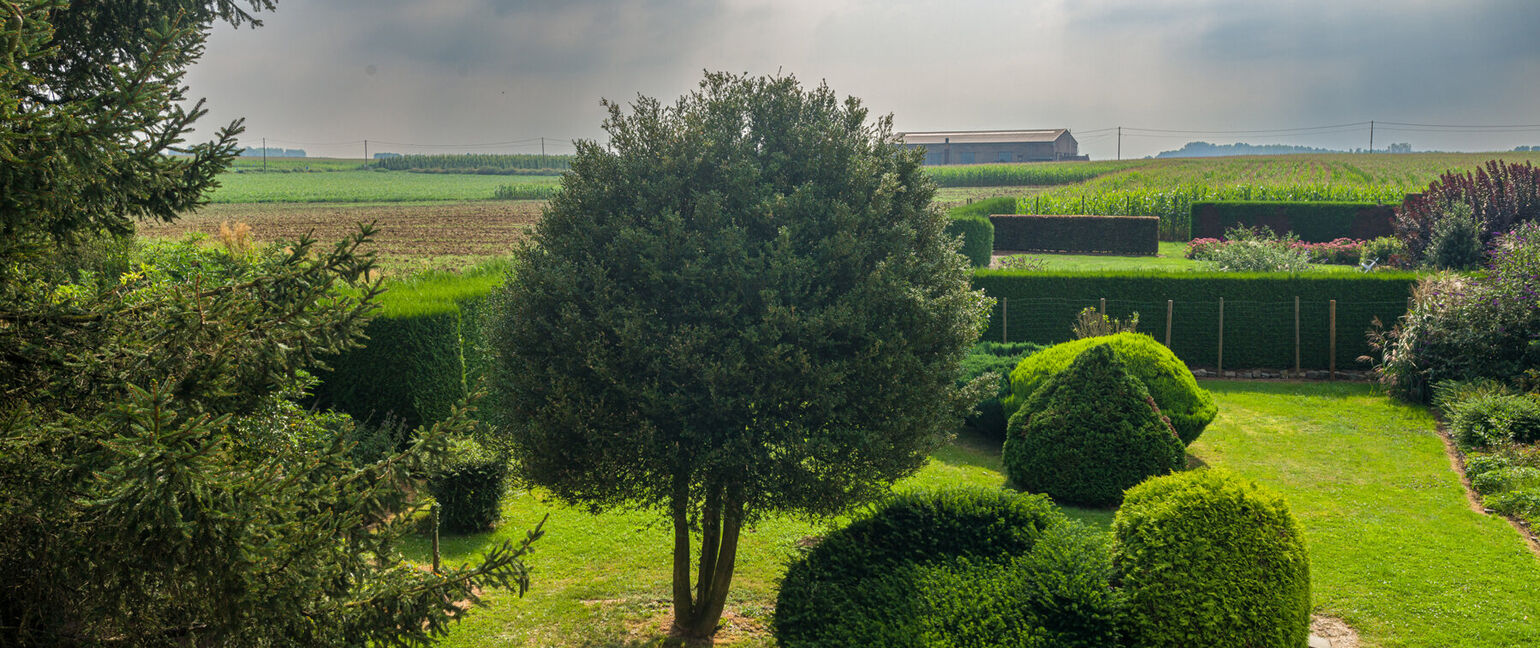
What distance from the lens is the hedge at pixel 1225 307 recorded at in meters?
16.3

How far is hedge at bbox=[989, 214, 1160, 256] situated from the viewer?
31.8m

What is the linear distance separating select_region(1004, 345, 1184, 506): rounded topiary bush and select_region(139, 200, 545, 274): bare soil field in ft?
45.8

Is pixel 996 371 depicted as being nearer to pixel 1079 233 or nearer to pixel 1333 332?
pixel 1333 332

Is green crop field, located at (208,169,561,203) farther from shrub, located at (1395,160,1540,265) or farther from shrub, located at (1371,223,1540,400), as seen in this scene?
shrub, located at (1371,223,1540,400)

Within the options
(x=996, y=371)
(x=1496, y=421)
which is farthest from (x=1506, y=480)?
(x=996, y=371)

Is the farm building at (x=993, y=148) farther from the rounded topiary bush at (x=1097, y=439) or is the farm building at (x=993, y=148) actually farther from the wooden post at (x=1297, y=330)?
the rounded topiary bush at (x=1097, y=439)

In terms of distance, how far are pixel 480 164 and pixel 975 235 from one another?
83.7 metres

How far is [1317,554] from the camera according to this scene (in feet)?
26.4

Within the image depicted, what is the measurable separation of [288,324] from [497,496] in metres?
5.21

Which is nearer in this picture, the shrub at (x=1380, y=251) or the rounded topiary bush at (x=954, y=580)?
the rounded topiary bush at (x=954, y=580)

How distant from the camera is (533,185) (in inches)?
2840

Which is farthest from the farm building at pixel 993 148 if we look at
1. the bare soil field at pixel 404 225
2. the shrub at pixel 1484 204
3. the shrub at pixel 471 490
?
the shrub at pixel 471 490

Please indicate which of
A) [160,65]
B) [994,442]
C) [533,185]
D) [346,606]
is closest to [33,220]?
[160,65]

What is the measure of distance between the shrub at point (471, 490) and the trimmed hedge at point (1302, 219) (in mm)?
30001
